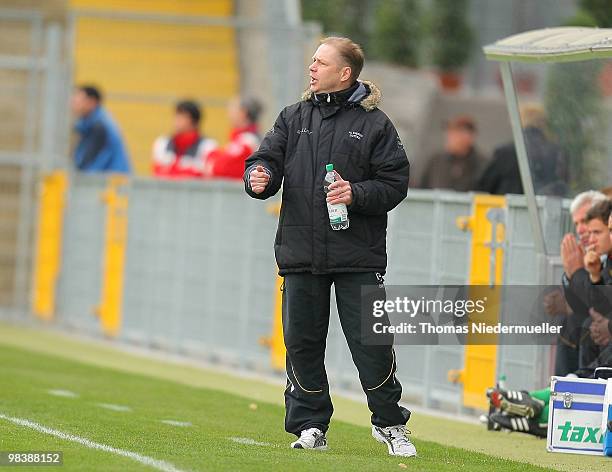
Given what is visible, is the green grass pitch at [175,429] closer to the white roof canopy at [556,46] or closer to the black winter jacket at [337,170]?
the black winter jacket at [337,170]

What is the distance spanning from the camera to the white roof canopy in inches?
425

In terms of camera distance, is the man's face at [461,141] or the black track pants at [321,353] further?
the man's face at [461,141]

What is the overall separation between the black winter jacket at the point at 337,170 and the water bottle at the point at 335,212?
88 millimetres

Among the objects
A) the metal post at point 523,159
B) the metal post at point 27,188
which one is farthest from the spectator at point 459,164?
the metal post at point 27,188

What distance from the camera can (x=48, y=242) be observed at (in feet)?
68.1

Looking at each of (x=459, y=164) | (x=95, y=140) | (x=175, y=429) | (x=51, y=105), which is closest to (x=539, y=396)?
(x=175, y=429)

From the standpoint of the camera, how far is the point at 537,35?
1165 centimetres

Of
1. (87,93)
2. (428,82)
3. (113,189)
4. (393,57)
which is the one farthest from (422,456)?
(393,57)

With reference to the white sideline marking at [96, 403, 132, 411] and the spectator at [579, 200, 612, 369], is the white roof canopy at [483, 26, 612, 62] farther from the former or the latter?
the white sideline marking at [96, 403, 132, 411]

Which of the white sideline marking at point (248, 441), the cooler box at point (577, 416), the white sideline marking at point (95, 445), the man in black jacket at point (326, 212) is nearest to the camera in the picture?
the white sideline marking at point (95, 445)

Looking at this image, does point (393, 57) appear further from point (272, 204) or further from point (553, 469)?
point (553, 469)

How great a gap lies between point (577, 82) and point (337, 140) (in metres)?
4.04

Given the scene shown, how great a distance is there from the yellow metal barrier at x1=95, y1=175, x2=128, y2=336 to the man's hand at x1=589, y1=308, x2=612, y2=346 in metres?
8.52

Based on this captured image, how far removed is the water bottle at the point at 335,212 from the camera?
9148 mm
